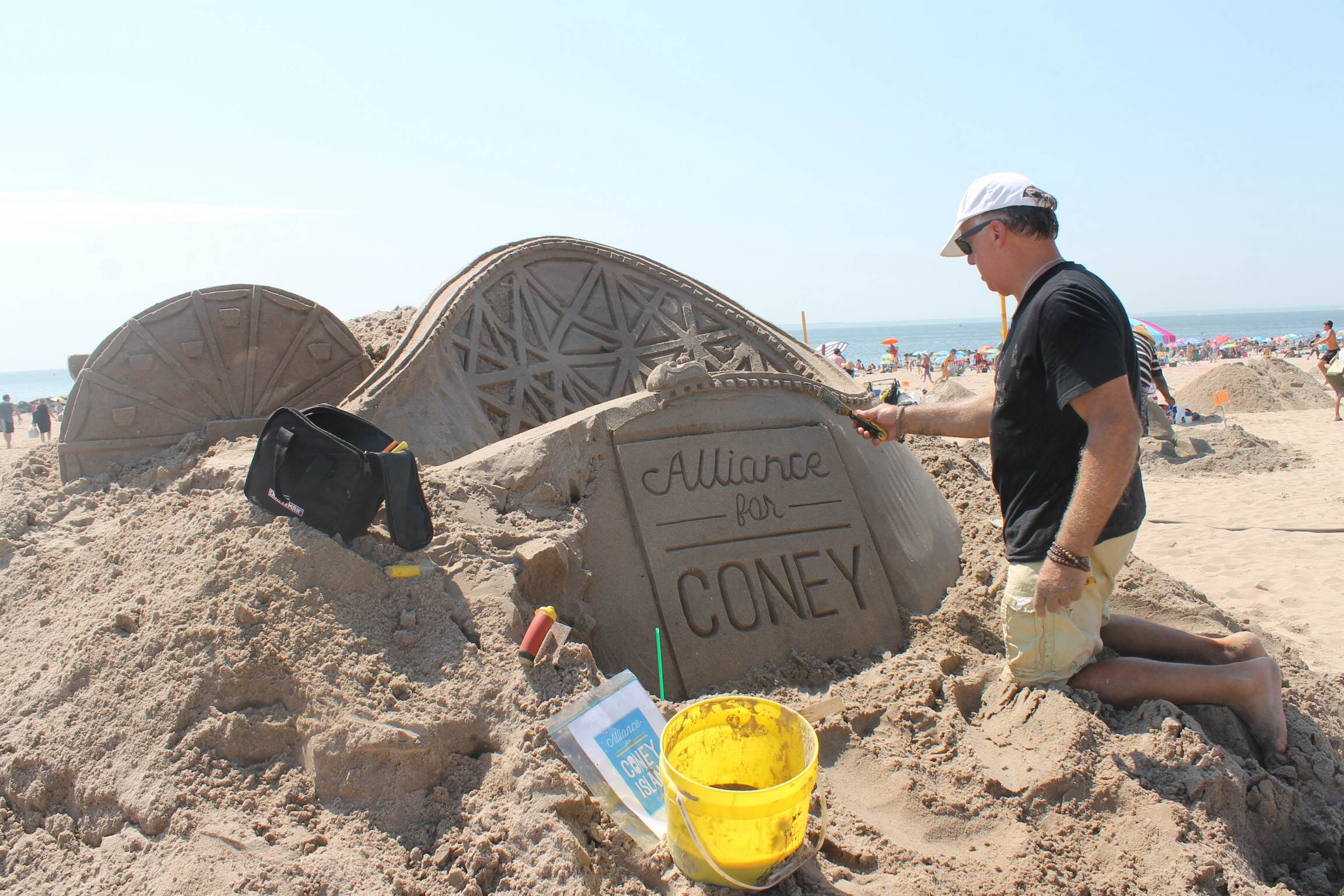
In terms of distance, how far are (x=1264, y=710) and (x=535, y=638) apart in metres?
2.10

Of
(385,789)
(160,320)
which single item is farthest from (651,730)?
(160,320)

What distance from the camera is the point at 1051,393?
226 centimetres

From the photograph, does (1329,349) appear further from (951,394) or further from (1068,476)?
(1068,476)

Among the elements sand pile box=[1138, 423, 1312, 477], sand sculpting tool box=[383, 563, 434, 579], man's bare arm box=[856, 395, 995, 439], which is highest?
man's bare arm box=[856, 395, 995, 439]

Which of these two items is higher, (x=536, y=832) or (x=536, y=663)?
(x=536, y=663)

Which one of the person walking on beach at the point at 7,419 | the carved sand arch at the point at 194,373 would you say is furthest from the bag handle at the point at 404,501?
the person walking on beach at the point at 7,419

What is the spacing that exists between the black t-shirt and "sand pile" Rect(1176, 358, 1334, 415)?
1354cm

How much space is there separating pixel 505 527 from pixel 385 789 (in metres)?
1.03

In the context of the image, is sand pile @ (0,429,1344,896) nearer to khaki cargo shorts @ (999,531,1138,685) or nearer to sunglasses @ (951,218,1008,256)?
khaki cargo shorts @ (999,531,1138,685)

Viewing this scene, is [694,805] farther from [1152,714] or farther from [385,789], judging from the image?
[1152,714]

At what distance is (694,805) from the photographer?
1.76m

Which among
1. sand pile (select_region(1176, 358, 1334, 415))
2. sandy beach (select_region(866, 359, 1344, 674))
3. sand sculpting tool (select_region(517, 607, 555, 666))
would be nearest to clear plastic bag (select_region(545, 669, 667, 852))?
sand sculpting tool (select_region(517, 607, 555, 666))

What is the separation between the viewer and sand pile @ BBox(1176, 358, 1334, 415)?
13.6 metres

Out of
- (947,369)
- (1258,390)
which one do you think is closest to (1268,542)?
(1258,390)
